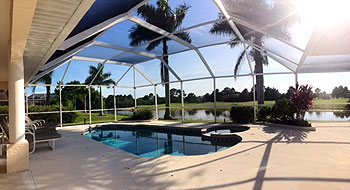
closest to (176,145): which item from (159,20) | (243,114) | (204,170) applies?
(204,170)

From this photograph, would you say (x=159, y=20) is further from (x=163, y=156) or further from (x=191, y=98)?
(x=191, y=98)

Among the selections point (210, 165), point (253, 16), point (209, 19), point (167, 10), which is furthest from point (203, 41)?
point (210, 165)

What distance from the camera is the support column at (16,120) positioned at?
432 centimetres

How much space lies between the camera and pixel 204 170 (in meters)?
3.91

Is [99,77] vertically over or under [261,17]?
over

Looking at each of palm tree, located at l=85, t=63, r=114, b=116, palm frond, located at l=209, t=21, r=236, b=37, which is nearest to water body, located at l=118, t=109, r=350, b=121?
palm frond, located at l=209, t=21, r=236, b=37

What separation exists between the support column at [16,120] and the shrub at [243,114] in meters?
9.62

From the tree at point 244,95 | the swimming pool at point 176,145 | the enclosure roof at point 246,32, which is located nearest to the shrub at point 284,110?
the enclosure roof at point 246,32

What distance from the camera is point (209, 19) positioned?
7.80 meters

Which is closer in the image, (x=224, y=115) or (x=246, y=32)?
(x=246, y=32)

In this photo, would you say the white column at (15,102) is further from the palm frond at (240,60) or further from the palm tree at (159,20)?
the palm frond at (240,60)

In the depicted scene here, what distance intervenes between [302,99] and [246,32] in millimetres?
3841

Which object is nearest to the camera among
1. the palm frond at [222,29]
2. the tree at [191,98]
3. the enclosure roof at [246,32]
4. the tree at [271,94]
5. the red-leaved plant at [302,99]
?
the enclosure roof at [246,32]

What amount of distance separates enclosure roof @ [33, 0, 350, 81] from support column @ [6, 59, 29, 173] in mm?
1668
